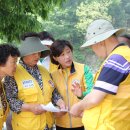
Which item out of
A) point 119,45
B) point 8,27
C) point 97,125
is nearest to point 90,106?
point 97,125

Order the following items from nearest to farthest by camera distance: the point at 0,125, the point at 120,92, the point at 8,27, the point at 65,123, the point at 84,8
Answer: the point at 120,92, the point at 0,125, the point at 65,123, the point at 8,27, the point at 84,8

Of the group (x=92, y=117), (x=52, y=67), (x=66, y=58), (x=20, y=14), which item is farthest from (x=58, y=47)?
(x=20, y=14)

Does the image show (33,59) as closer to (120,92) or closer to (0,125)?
(0,125)

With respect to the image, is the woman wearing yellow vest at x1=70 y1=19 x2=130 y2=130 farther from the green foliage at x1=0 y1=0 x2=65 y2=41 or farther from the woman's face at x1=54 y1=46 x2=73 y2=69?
the green foliage at x1=0 y1=0 x2=65 y2=41

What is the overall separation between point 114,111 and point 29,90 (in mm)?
871

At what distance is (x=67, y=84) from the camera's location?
118 inches

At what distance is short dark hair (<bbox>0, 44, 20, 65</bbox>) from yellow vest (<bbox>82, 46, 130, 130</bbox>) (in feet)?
2.79

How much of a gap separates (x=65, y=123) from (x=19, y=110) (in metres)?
0.48

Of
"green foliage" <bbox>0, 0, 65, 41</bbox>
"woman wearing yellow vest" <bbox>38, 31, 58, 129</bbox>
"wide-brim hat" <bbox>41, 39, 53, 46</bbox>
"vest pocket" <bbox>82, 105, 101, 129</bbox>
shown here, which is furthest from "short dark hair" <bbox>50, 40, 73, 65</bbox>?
"green foliage" <bbox>0, 0, 65, 41</bbox>

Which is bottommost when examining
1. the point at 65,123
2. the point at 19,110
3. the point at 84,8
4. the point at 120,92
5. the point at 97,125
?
the point at 84,8

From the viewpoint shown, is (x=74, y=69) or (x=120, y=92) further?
(x=74, y=69)

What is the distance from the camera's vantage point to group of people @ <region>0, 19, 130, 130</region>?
201 centimetres

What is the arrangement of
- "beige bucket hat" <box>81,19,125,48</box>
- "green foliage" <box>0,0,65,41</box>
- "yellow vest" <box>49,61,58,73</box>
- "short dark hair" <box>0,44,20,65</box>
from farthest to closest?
"green foliage" <box>0,0,65,41</box> → "yellow vest" <box>49,61,58,73</box> → "short dark hair" <box>0,44,20,65</box> → "beige bucket hat" <box>81,19,125,48</box>

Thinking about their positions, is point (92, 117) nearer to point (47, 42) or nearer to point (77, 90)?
point (77, 90)
